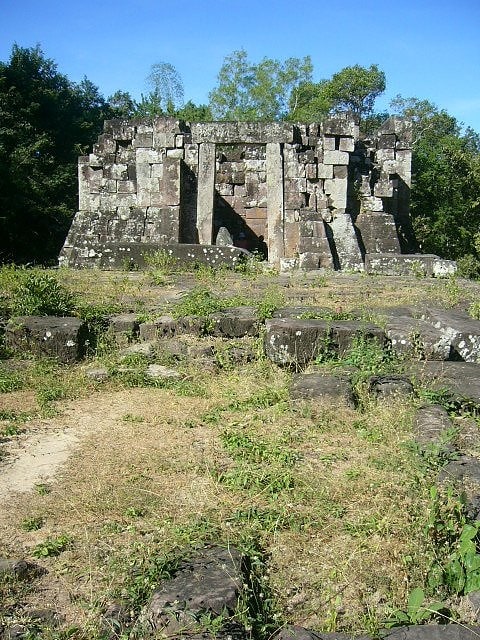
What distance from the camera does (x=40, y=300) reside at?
7.48 metres

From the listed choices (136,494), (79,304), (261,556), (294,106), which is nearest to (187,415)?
(136,494)

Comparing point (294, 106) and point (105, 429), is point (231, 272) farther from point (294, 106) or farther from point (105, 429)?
point (294, 106)

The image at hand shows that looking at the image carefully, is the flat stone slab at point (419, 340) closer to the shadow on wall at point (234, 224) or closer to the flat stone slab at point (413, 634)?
the flat stone slab at point (413, 634)

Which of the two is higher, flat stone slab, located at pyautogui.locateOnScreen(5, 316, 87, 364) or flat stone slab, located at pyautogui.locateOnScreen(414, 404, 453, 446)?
flat stone slab, located at pyautogui.locateOnScreen(5, 316, 87, 364)

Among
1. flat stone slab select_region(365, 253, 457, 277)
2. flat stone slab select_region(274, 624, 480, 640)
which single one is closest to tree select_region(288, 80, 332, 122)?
flat stone slab select_region(365, 253, 457, 277)

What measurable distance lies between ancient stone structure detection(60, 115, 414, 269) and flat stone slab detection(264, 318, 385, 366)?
7175 millimetres

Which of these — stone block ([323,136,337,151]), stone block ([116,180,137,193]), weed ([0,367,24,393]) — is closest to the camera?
weed ([0,367,24,393])

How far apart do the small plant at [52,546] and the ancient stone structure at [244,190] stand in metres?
10.7

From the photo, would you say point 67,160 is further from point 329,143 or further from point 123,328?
point 123,328

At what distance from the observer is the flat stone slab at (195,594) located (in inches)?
108

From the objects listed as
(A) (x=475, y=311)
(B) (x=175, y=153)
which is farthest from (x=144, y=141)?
(A) (x=475, y=311)

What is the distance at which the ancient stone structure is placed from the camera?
14.7 m

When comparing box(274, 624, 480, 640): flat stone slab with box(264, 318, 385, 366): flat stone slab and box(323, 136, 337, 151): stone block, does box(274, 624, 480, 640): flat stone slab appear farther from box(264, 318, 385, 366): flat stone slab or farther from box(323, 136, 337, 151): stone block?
box(323, 136, 337, 151): stone block

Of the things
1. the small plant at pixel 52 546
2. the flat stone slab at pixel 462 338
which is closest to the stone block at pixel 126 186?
the flat stone slab at pixel 462 338
